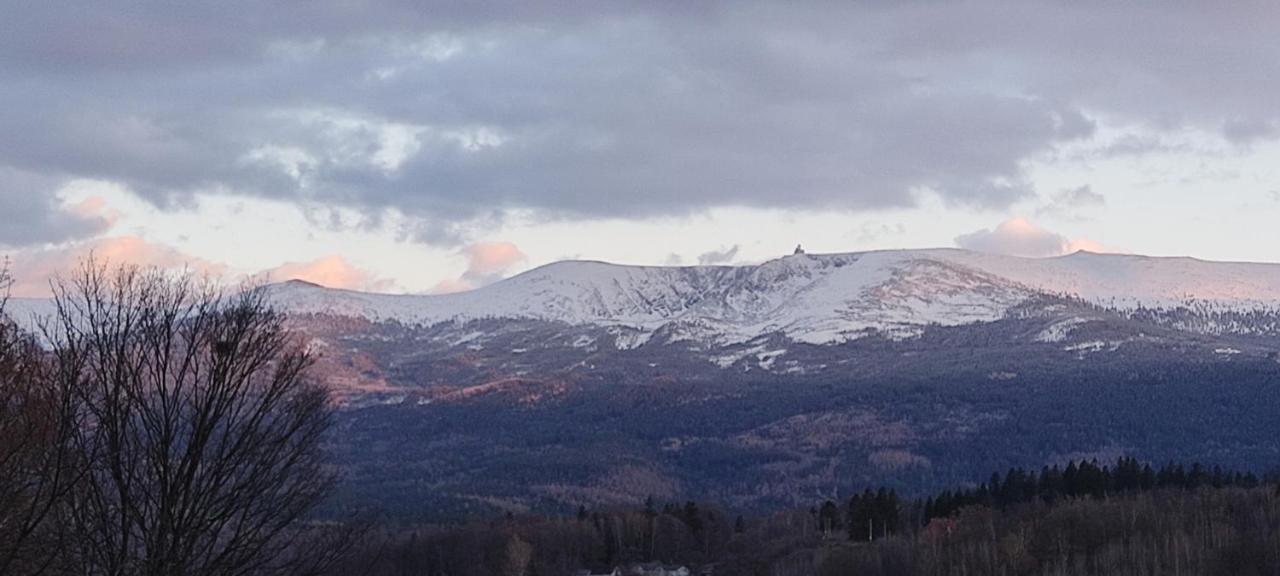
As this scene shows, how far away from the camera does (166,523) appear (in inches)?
808

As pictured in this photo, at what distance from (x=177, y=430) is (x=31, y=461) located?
1751 mm

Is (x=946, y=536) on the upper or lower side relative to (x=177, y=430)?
lower

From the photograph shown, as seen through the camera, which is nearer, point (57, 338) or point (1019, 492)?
point (57, 338)

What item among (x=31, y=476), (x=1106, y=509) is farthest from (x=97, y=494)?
(x=1106, y=509)

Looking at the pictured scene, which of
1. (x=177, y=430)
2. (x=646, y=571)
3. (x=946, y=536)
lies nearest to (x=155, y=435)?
(x=177, y=430)

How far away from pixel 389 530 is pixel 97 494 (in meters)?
117

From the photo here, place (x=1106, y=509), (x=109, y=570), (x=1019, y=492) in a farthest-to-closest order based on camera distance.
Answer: (x=1019, y=492), (x=1106, y=509), (x=109, y=570)

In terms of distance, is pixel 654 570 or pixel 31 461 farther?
pixel 654 570

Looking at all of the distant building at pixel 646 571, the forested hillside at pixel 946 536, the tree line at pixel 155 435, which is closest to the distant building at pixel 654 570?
the distant building at pixel 646 571

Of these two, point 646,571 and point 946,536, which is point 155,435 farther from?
point 646,571

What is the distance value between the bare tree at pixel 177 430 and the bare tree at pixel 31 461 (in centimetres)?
29

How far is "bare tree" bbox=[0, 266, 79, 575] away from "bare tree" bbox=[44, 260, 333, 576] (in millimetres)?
289

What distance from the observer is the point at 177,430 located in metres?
21.0

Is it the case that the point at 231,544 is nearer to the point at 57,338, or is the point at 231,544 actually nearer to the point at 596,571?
the point at 57,338
